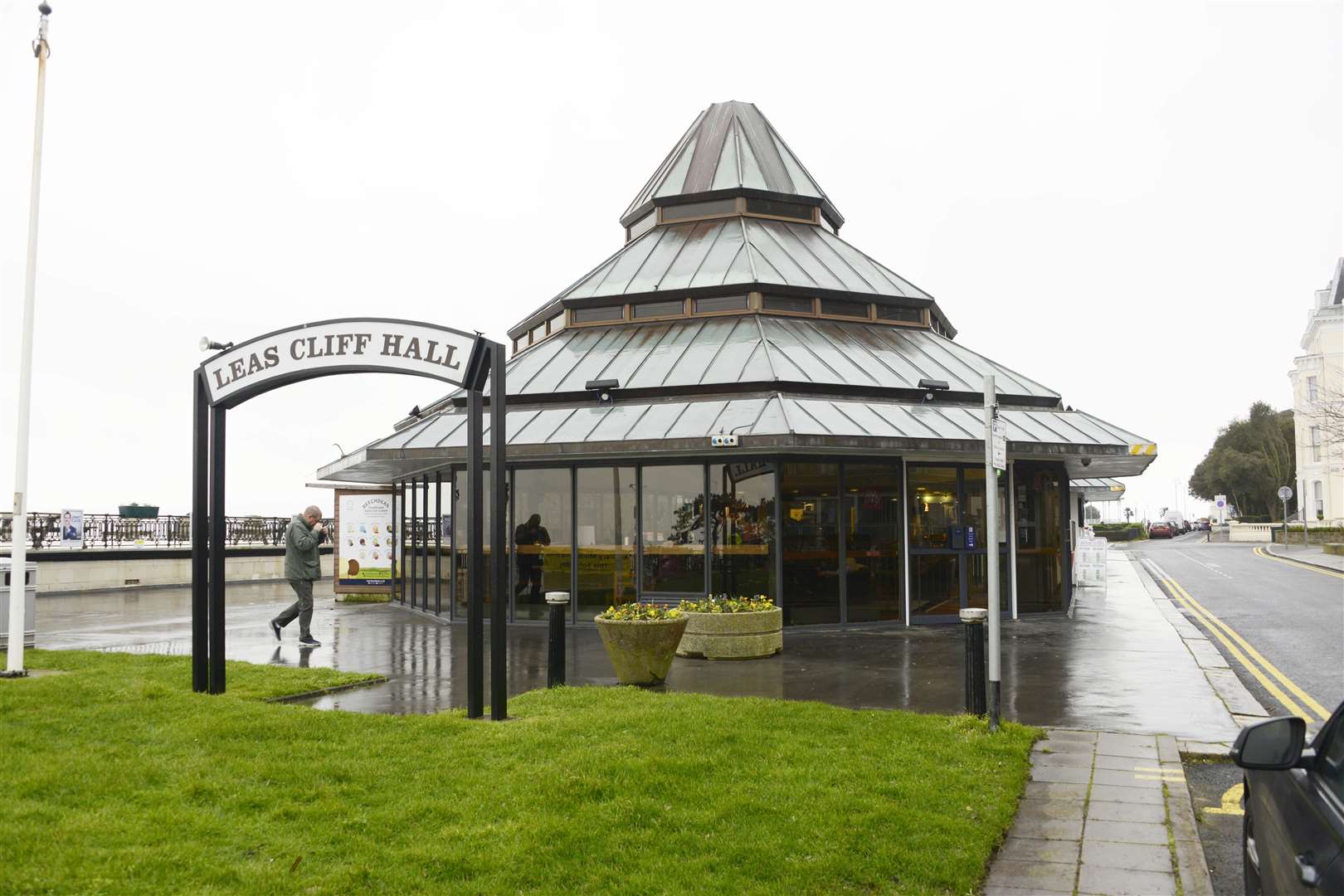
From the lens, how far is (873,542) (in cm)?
1809

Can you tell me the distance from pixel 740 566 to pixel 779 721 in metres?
8.64

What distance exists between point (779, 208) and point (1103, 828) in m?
21.1

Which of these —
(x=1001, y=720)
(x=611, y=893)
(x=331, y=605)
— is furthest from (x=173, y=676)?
(x=331, y=605)

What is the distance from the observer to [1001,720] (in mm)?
9266

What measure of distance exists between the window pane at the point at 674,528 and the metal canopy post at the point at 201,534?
27.4 ft

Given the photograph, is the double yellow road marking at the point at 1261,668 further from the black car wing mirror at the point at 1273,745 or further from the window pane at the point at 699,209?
the window pane at the point at 699,209

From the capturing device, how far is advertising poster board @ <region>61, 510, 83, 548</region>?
104 ft

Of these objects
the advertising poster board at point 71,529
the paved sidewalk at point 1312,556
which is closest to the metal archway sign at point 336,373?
the advertising poster board at point 71,529

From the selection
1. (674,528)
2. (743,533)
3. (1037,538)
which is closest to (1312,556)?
(1037,538)

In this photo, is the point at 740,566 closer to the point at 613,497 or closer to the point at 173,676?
the point at 613,497

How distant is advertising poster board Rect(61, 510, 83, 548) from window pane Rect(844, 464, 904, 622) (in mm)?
26025

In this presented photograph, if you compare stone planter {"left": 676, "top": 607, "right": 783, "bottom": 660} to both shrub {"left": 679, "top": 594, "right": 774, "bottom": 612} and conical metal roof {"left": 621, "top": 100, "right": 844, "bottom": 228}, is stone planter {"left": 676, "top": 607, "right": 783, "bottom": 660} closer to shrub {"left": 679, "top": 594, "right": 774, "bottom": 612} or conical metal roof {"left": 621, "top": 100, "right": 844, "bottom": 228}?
shrub {"left": 679, "top": 594, "right": 774, "bottom": 612}

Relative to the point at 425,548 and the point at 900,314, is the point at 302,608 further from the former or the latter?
the point at 900,314

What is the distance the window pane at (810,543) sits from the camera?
17359mm
